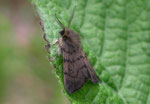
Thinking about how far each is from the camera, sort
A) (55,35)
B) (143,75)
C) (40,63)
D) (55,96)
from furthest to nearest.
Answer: (40,63) < (55,96) < (143,75) < (55,35)

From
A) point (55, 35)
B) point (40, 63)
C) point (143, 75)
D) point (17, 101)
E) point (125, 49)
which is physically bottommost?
point (17, 101)

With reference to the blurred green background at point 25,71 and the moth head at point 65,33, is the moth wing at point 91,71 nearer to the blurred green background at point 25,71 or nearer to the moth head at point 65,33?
the moth head at point 65,33

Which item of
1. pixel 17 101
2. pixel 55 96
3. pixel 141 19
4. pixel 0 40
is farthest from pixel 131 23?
pixel 17 101

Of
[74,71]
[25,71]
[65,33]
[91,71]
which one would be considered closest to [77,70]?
[74,71]

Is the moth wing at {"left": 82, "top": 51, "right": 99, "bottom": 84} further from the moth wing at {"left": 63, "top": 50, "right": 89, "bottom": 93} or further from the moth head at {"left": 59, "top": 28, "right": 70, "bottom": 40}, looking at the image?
the moth head at {"left": 59, "top": 28, "right": 70, "bottom": 40}

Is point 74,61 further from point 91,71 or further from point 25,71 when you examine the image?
point 25,71

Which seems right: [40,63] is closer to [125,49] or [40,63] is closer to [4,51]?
[4,51]

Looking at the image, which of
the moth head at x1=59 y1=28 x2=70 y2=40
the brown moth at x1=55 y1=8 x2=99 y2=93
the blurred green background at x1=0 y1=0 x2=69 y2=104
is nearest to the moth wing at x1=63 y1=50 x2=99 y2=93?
the brown moth at x1=55 y1=8 x2=99 y2=93
